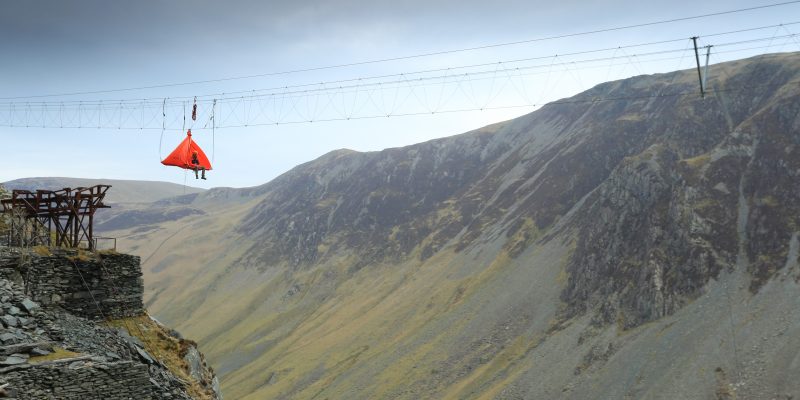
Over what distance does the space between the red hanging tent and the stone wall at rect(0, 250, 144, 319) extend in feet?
23.9

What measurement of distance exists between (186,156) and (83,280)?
1056 centimetres

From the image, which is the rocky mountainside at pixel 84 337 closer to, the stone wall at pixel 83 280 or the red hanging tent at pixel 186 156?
the stone wall at pixel 83 280

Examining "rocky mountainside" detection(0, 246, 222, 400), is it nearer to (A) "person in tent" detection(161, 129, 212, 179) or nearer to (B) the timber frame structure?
(B) the timber frame structure

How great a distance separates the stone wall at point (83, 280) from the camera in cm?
2305

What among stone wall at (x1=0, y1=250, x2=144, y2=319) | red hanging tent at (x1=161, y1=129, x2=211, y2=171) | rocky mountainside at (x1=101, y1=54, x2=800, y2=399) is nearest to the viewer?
stone wall at (x1=0, y1=250, x2=144, y2=319)

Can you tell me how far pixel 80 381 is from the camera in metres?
16.9

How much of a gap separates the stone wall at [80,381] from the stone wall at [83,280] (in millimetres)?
7915

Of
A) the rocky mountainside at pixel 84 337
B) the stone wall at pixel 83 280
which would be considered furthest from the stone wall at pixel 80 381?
the stone wall at pixel 83 280

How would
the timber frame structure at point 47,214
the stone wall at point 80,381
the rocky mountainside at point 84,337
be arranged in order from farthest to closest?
the timber frame structure at point 47,214 → the rocky mountainside at point 84,337 → the stone wall at point 80,381

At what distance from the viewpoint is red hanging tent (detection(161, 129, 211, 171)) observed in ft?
108

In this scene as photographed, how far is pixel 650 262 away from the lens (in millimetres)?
107625

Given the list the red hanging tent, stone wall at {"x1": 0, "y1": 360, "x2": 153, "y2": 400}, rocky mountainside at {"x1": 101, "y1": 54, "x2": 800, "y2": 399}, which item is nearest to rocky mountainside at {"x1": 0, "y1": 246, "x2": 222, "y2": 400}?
stone wall at {"x1": 0, "y1": 360, "x2": 153, "y2": 400}

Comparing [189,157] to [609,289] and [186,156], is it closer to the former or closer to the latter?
[186,156]

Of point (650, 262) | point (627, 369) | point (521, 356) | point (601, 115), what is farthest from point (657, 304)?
point (601, 115)
